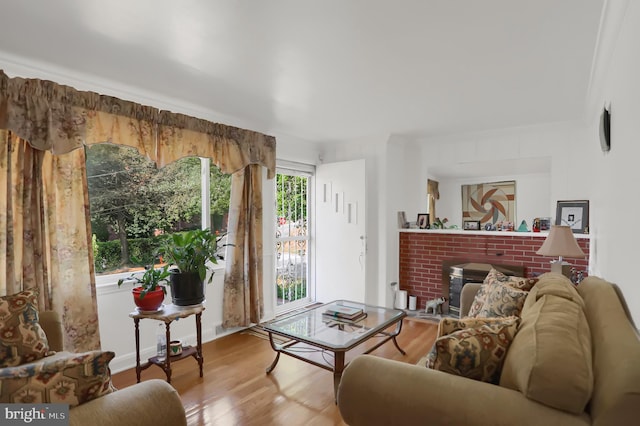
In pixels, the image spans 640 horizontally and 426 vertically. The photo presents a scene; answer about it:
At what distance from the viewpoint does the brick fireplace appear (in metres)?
3.78

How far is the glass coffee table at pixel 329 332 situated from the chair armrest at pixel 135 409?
1.24 m

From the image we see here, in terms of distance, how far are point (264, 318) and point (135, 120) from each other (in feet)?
8.26

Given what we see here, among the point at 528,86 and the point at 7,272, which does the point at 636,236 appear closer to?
the point at 528,86

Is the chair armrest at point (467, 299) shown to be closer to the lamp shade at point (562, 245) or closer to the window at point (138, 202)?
the lamp shade at point (562, 245)

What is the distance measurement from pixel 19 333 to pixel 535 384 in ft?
7.72

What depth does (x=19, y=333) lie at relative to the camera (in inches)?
70.6

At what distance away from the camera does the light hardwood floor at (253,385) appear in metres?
2.17

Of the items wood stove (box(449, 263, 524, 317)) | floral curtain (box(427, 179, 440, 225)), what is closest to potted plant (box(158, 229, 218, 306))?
wood stove (box(449, 263, 524, 317))

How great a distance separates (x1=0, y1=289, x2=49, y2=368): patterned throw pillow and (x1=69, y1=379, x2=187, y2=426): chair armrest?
3.62 ft

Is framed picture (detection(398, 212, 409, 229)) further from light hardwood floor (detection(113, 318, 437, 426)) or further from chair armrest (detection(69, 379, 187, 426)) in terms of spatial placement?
chair armrest (detection(69, 379, 187, 426))

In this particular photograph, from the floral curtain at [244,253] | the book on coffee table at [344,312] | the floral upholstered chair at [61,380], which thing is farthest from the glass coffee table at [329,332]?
the floral upholstered chair at [61,380]

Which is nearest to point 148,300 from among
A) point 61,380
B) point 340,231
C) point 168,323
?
point 168,323

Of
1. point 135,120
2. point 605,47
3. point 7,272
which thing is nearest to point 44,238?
point 7,272

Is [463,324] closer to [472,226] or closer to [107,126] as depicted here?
[107,126]
